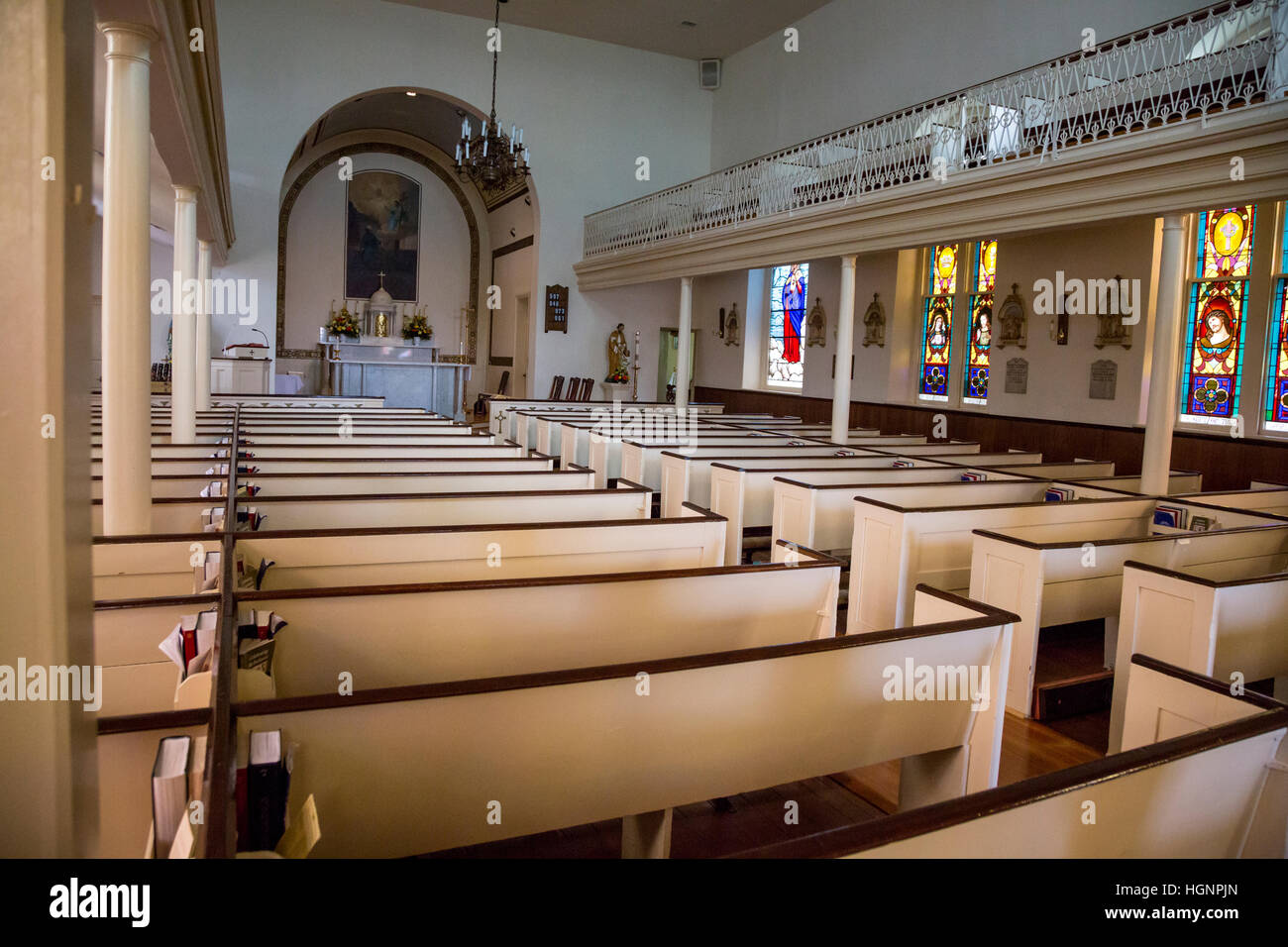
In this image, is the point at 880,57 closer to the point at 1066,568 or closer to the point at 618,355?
the point at 618,355

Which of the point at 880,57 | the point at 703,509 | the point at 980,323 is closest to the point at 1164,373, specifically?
the point at 703,509

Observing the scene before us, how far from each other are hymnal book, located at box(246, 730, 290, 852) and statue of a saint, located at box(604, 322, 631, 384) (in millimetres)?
17034

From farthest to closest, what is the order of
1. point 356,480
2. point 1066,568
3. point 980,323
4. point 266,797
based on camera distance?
point 980,323 → point 356,480 → point 1066,568 → point 266,797

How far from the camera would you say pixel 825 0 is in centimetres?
1570

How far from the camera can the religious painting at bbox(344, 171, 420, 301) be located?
2041 cm

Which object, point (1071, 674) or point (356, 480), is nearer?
point (1071, 674)

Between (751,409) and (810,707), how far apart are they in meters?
14.9

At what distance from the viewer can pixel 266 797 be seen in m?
1.69

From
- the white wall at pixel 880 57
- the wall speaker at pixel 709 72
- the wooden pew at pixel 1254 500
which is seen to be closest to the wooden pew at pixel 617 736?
the wooden pew at pixel 1254 500

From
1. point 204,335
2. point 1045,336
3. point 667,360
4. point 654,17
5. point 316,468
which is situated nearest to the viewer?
point 316,468

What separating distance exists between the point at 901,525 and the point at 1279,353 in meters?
6.39

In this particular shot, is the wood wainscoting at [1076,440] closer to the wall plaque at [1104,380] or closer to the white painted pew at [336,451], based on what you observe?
the wall plaque at [1104,380]
